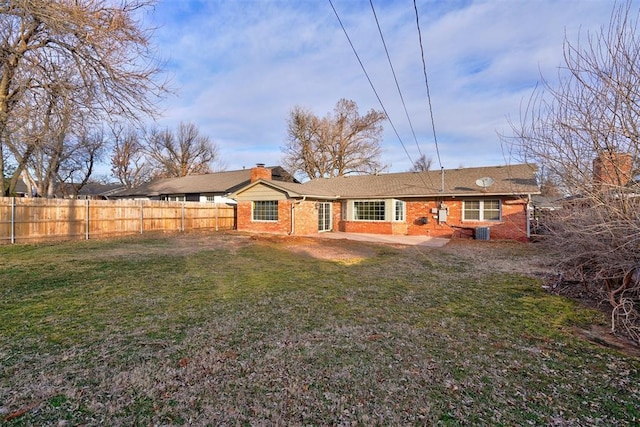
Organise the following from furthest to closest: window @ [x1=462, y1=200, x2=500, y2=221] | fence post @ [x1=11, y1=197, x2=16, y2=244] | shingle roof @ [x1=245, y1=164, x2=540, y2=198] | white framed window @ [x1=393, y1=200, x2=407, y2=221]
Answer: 1. white framed window @ [x1=393, y1=200, x2=407, y2=221]
2. window @ [x1=462, y1=200, x2=500, y2=221]
3. shingle roof @ [x1=245, y1=164, x2=540, y2=198]
4. fence post @ [x1=11, y1=197, x2=16, y2=244]

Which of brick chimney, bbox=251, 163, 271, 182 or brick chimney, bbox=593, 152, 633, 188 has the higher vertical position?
brick chimney, bbox=251, 163, 271, 182

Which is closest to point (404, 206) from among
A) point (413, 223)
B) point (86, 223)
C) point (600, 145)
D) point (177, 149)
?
point (413, 223)

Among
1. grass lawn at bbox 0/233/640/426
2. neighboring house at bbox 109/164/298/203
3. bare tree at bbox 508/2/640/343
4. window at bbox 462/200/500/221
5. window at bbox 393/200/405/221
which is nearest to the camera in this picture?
grass lawn at bbox 0/233/640/426

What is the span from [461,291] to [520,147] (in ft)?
9.12

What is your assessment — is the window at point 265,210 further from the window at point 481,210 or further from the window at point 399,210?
the window at point 481,210

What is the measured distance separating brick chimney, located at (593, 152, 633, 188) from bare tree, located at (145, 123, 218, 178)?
40.9 metres

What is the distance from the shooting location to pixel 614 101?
3.91 metres

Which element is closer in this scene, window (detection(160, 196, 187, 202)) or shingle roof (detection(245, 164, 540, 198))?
shingle roof (detection(245, 164, 540, 198))

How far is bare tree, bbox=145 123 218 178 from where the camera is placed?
126 ft

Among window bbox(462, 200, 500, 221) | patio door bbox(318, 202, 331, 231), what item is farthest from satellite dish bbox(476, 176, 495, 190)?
patio door bbox(318, 202, 331, 231)

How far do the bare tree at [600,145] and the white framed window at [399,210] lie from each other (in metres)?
11.5

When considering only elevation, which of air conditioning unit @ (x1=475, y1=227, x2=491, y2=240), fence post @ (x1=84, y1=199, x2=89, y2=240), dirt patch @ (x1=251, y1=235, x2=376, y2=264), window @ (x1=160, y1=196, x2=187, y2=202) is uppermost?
window @ (x1=160, y1=196, x2=187, y2=202)

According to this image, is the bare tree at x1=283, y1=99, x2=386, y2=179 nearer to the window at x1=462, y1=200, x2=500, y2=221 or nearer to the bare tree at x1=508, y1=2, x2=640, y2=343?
the window at x1=462, y1=200, x2=500, y2=221

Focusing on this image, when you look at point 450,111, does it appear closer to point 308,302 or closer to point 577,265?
point 577,265
